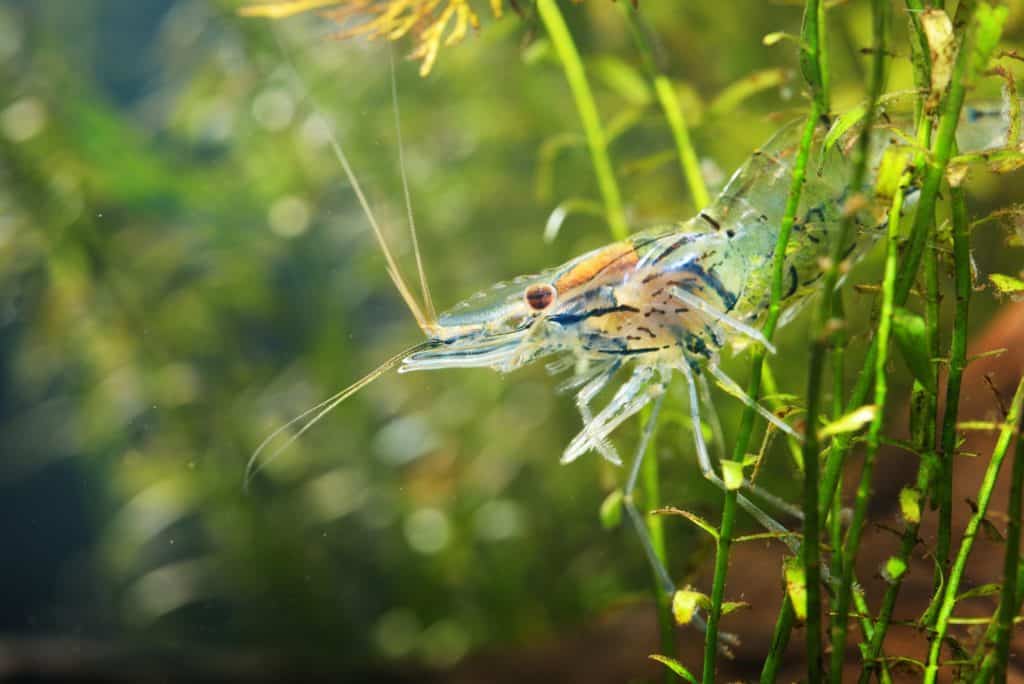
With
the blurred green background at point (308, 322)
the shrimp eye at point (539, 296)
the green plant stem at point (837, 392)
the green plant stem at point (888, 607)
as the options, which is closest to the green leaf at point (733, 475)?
the green plant stem at point (837, 392)

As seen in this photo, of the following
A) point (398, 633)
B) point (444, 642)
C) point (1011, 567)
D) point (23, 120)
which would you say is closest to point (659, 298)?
point (1011, 567)

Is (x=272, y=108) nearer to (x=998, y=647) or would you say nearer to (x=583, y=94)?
(x=583, y=94)

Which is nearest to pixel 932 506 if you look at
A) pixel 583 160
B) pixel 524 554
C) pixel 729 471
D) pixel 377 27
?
pixel 729 471

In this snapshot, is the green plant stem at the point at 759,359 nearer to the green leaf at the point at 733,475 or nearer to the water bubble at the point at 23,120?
the green leaf at the point at 733,475

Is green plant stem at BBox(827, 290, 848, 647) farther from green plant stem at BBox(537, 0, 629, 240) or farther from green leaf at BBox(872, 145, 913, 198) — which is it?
green plant stem at BBox(537, 0, 629, 240)

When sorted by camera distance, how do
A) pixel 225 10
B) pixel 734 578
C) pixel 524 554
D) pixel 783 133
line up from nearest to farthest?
1. pixel 783 133
2. pixel 734 578
3. pixel 225 10
4. pixel 524 554

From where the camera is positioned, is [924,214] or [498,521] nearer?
[924,214]

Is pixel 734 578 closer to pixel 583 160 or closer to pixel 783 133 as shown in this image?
pixel 783 133
